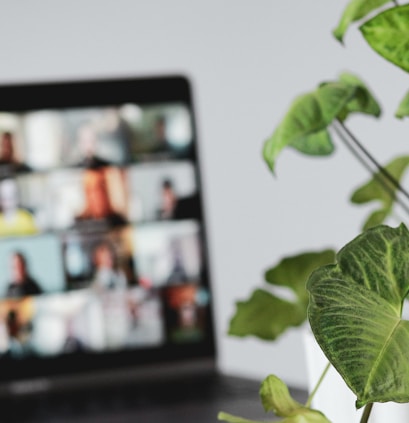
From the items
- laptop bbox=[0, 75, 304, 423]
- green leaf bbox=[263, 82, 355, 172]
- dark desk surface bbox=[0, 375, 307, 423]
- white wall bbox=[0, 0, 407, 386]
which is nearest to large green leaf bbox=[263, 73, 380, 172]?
green leaf bbox=[263, 82, 355, 172]

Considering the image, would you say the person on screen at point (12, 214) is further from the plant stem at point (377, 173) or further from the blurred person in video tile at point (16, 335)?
the plant stem at point (377, 173)

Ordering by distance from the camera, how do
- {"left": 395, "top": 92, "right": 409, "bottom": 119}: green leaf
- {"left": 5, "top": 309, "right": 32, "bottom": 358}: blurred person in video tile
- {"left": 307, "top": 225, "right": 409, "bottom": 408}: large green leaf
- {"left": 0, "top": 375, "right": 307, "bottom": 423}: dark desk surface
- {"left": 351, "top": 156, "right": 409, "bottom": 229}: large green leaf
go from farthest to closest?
{"left": 5, "top": 309, "right": 32, "bottom": 358}: blurred person in video tile, {"left": 0, "top": 375, "right": 307, "bottom": 423}: dark desk surface, {"left": 351, "top": 156, "right": 409, "bottom": 229}: large green leaf, {"left": 395, "top": 92, "right": 409, "bottom": 119}: green leaf, {"left": 307, "top": 225, "right": 409, "bottom": 408}: large green leaf

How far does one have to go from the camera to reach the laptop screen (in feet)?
3.37

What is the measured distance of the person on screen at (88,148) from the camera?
105cm

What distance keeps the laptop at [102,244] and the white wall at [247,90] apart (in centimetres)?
38

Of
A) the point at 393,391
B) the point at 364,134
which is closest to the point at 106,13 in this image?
the point at 364,134

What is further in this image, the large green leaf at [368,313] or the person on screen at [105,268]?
the person on screen at [105,268]

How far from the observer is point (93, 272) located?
1037 millimetres

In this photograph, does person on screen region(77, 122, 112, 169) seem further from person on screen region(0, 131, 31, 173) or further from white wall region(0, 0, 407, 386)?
white wall region(0, 0, 407, 386)

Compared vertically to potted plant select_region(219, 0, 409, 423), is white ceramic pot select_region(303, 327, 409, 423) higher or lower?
lower

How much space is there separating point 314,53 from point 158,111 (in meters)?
0.48

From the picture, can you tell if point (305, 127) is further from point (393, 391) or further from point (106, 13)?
point (106, 13)

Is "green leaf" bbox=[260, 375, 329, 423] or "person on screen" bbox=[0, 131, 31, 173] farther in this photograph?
"person on screen" bbox=[0, 131, 31, 173]

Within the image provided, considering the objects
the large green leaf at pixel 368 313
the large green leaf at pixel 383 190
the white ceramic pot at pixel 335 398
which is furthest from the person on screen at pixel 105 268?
the large green leaf at pixel 368 313
